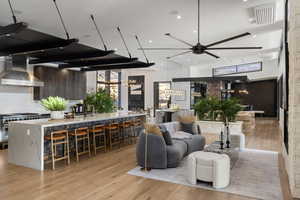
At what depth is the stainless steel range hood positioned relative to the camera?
6.70 metres

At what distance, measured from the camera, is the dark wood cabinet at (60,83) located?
795 centimetres

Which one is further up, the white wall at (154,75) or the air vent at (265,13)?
the air vent at (265,13)

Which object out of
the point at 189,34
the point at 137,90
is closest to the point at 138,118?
the point at 189,34

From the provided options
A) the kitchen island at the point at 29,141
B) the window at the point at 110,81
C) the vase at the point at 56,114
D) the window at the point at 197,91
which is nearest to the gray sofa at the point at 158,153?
the kitchen island at the point at 29,141

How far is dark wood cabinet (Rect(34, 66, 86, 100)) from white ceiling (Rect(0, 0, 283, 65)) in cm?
215

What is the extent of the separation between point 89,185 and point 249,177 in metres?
2.86

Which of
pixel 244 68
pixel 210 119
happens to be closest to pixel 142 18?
pixel 210 119

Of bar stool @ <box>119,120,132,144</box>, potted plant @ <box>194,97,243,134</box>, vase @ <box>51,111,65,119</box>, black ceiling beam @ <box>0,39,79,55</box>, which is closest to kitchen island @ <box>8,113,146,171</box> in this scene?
vase @ <box>51,111,65,119</box>

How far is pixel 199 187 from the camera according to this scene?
356 centimetres

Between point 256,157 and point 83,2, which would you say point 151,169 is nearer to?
point 256,157

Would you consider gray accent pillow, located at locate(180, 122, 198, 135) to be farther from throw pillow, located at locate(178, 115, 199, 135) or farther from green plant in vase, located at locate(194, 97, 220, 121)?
green plant in vase, located at locate(194, 97, 220, 121)

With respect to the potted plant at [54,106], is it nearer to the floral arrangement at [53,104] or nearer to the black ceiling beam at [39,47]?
the floral arrangement at [53,104]

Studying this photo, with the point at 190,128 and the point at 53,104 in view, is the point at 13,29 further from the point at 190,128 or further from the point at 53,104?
the point at 190,128

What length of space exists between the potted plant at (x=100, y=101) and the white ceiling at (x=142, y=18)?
182cm
